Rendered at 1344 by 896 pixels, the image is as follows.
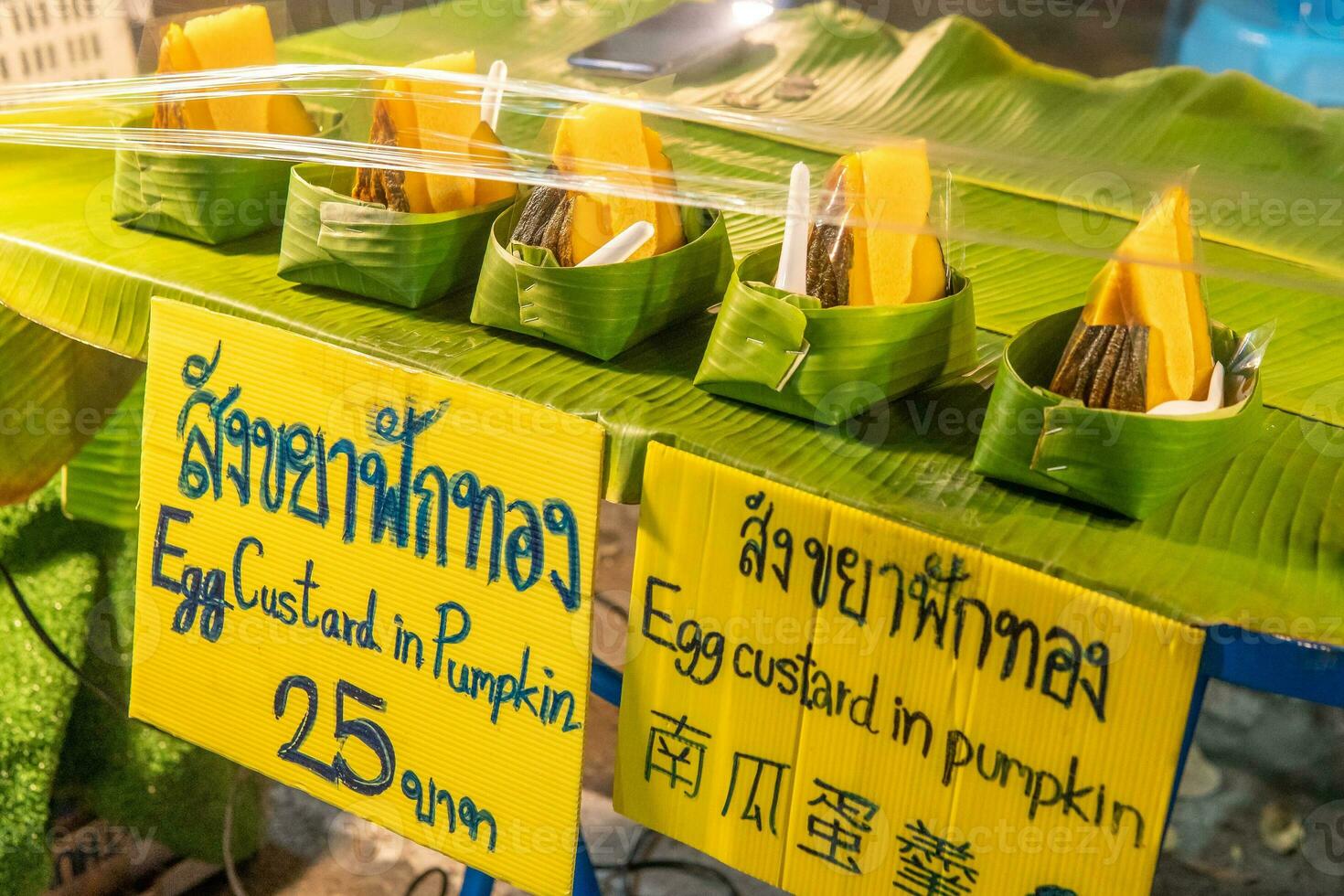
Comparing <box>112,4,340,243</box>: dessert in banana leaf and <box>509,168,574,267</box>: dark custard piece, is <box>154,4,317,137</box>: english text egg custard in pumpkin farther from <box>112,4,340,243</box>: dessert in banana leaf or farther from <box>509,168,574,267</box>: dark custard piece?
<box>509,168,574,267</box>: dark custard piece

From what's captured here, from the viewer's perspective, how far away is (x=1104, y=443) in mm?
684

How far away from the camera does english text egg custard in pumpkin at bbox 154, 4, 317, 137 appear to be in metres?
0.99

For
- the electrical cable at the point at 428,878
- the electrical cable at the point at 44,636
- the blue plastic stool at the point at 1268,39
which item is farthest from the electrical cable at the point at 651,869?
the blue plastic stool at the point at 1268,39

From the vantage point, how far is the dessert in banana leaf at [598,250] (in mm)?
827

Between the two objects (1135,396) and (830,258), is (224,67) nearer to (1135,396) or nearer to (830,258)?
(830,258)

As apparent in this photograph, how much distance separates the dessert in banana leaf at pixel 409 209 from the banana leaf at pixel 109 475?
49 cm

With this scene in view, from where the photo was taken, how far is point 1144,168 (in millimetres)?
807

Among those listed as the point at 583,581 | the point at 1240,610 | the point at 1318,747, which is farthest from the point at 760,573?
the point at 1318,747

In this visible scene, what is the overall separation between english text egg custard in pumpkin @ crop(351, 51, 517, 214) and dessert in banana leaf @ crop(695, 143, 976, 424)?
24 centimetres

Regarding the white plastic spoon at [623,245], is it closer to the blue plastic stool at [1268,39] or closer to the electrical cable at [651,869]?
the blue plastic stool at [1268,39]

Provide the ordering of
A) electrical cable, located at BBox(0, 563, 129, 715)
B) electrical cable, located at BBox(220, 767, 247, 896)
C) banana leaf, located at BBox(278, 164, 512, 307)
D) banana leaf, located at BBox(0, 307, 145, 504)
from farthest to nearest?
electrical cable, located at BBox(220, 767, 247, 896) → electrical cable, located at BBox(0, 563, 129, 715) → banana leaf, located at BBox(0, 307, 145, 504) → banana leaf, located at BBox(278, 164, 512, 307)

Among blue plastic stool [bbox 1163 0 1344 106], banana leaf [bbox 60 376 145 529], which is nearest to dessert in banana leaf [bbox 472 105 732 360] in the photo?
banana leaf [bbox 60 376 145 529]

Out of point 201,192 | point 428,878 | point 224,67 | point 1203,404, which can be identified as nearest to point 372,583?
point 201,192

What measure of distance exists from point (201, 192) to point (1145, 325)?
0.73m
